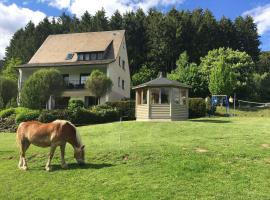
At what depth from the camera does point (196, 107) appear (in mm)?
33406

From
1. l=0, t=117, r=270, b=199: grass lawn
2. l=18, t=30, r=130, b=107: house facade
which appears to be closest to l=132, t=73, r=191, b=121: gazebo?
l=0, t=117, r=270, b=199: grass lawn

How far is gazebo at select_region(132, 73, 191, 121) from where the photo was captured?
1113 inches

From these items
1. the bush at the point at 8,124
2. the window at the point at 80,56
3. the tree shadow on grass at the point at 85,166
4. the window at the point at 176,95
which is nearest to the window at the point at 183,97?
the window at the point at 176,95

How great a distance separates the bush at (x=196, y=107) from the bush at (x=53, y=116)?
33.1ft

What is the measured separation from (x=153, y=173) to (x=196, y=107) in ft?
74.2

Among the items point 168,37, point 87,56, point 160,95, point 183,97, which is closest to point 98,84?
point 87,56

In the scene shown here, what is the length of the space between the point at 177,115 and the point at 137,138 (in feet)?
33.8

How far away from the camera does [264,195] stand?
9305 millimetres

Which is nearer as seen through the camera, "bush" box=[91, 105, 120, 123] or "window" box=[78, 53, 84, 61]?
"bush" box=[91, 105, 120, 123]

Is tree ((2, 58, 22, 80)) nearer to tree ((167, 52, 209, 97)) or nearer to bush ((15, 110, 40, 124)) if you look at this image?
tree ((167, 52, 209, 97))

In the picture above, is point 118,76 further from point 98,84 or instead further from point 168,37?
point 168,37

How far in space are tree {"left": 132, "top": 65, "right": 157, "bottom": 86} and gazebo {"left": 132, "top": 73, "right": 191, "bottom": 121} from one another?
2595 centimetres

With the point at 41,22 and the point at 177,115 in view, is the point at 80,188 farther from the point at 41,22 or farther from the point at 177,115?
the point at 41,22

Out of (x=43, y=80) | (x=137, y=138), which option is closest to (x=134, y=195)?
(x=137, y=138)
